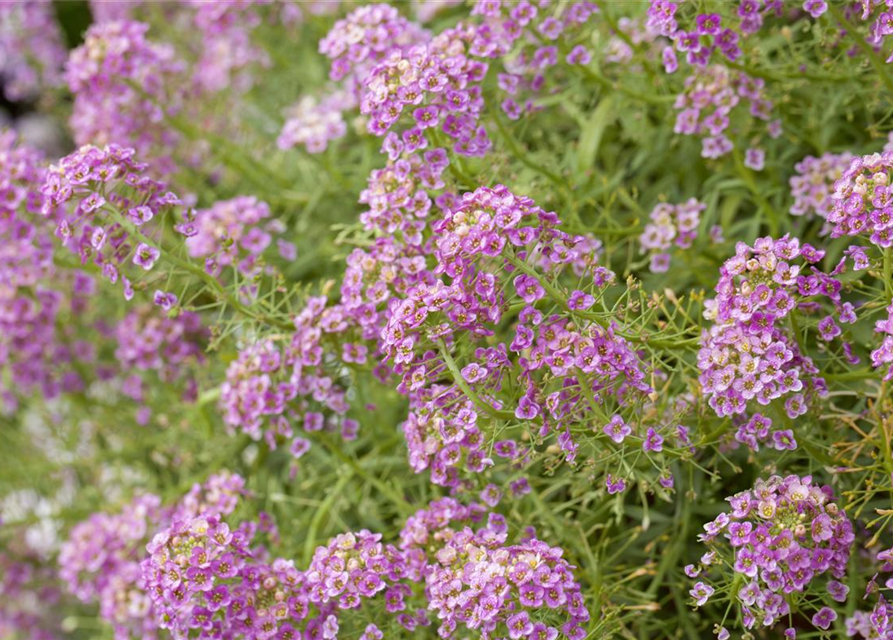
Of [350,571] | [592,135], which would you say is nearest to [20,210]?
[350,571]

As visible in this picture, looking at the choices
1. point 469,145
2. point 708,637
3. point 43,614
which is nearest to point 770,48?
point 469,145

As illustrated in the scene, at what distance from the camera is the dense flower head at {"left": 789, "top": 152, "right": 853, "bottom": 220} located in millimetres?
2264

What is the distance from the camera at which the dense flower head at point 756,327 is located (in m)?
1.71

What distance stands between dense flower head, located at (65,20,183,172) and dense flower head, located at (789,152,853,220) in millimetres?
1707

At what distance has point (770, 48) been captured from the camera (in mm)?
2551

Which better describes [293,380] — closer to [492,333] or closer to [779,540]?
[492,333]

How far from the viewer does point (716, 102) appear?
7.54 ft

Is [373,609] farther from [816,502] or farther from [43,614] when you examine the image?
[43,614]

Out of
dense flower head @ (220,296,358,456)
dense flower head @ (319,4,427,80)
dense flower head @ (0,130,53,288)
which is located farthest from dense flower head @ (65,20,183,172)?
dense flower head @ (220,296,358,456)

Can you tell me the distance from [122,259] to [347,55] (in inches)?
27.2

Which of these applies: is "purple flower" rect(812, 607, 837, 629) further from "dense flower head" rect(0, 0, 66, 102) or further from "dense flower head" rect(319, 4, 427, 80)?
"dense flower head" rect(0, 0, 66, 102)

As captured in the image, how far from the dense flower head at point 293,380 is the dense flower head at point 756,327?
752 mm

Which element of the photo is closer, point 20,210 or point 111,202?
point 111,202

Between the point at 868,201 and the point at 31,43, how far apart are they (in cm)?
299
